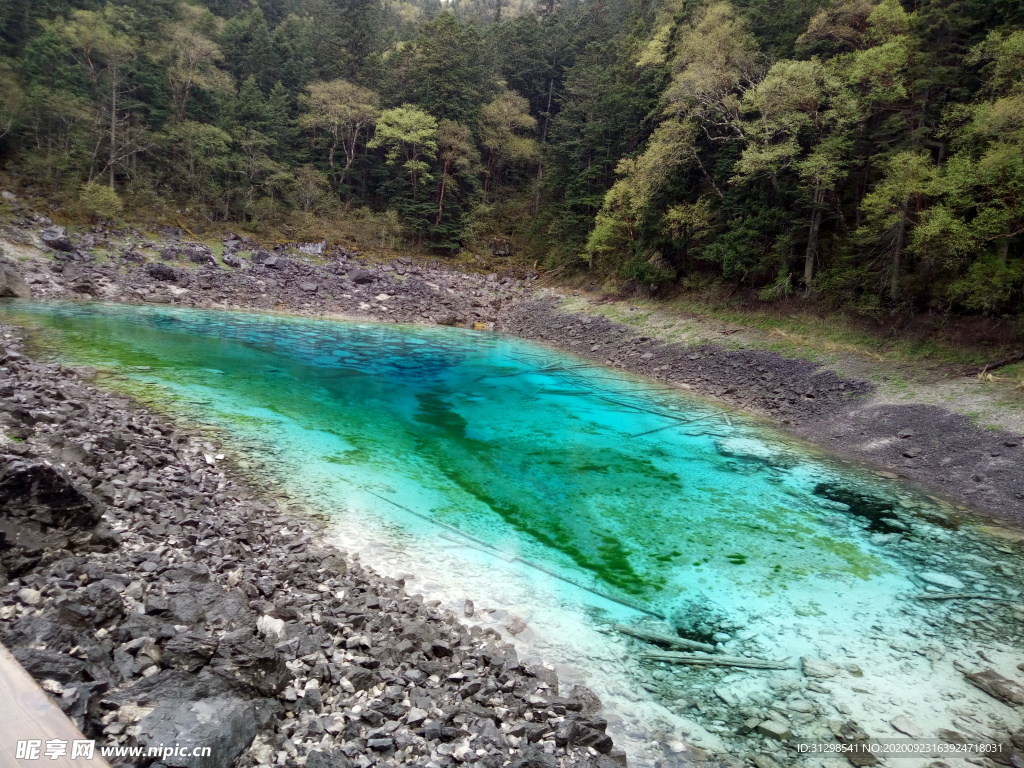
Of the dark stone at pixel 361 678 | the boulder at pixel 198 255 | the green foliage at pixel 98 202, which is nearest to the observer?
the dark stone at pixel 361 678

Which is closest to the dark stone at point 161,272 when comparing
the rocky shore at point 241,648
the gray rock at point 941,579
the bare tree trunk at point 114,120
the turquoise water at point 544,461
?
the turquoise water at point 544,461

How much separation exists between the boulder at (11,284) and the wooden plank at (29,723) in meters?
30.3

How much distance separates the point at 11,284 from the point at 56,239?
618 cm

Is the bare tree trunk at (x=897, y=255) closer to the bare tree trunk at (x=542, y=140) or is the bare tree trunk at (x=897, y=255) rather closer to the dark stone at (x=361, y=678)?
the dark stone at (x=361, y=678)

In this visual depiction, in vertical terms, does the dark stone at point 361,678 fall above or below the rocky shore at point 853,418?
below

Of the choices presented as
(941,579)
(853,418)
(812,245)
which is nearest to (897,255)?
(812,245)

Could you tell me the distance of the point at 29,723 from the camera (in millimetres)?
1596

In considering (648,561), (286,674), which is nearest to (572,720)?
(286,674)

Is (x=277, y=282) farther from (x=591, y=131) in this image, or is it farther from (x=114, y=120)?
(x=591, y=131)

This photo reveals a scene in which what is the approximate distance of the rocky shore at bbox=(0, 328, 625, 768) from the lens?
3498mm

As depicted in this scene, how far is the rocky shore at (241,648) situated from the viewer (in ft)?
11.5

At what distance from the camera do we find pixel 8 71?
3469 cm

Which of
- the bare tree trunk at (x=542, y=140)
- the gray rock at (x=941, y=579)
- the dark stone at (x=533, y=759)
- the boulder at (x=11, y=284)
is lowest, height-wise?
the boulder at (x=11, y=284)

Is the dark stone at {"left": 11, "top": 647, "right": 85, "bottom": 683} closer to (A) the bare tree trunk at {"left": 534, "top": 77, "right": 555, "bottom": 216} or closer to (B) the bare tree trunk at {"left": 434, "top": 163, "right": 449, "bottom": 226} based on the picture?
(B) the bare tree trunk at {"left": 434, "top": 163, "right": 449, "bottom": 226}
